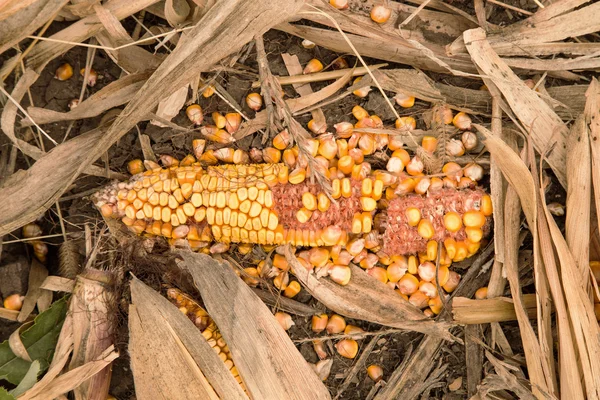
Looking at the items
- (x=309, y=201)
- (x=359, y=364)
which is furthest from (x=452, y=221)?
(x=359, y=364)

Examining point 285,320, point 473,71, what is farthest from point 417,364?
point 473,71

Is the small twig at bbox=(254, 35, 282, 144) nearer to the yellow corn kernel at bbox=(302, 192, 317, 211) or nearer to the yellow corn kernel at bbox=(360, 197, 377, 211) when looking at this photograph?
the yellow corn kernel at bbox=(302, 192, 317, 211)

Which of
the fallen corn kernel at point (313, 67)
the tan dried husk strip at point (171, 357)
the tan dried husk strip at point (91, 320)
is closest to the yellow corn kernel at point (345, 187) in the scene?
the fallen corn kernel at point (313, 67)

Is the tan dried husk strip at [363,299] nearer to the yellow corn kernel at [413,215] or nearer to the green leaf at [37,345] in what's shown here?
the yellow corn kernel at [413,215]

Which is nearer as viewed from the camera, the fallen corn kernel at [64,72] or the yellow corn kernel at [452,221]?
the yellow corn kernel at [452,221]

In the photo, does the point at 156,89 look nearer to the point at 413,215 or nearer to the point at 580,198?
the point at 413,215

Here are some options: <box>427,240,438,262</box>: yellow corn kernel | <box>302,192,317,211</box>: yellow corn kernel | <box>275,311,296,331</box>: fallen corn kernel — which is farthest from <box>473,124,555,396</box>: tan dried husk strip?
<box>275,311,296,331</box>: fallen corn kernel
